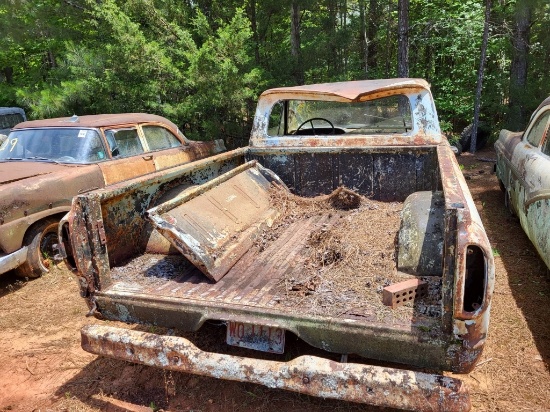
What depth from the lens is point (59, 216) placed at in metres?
5.06

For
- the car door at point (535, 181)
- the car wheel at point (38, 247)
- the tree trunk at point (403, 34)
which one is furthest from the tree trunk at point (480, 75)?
the car wheel at point (38, 247)

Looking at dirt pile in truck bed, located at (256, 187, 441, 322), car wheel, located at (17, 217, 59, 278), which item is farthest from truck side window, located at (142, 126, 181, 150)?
dirt pile in truck bed, located at (256, 187, 441, 322)

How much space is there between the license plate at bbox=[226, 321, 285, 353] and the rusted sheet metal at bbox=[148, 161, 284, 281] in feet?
1.40

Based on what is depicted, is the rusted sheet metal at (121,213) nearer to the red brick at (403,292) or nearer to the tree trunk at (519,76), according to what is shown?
the red brick at (403,292)

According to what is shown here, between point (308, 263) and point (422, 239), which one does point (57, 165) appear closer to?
point (308, 263)

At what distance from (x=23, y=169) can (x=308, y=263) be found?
155 inches

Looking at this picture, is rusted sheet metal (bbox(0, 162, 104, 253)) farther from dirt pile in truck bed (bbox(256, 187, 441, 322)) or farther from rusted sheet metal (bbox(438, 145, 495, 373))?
rusted sheet metal (bbox(438, 145, 495, 373))

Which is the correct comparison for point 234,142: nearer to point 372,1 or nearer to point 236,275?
point 236,275

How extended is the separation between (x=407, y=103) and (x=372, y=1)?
12.7 meters

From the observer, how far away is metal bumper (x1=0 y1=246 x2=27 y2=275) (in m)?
4.44

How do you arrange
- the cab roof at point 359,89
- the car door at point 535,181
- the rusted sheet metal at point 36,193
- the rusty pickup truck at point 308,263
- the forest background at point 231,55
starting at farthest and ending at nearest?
the forest background at point 231,55 → the rusted sheet metal at point 36,193 → the cab roof at point 359,89 → the car door at point 535,181 → the rusty pickup truck at point 308,263

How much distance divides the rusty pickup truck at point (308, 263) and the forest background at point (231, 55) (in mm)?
4959

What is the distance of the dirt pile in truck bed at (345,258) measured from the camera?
2.29 m

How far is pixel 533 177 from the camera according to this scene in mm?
4180
